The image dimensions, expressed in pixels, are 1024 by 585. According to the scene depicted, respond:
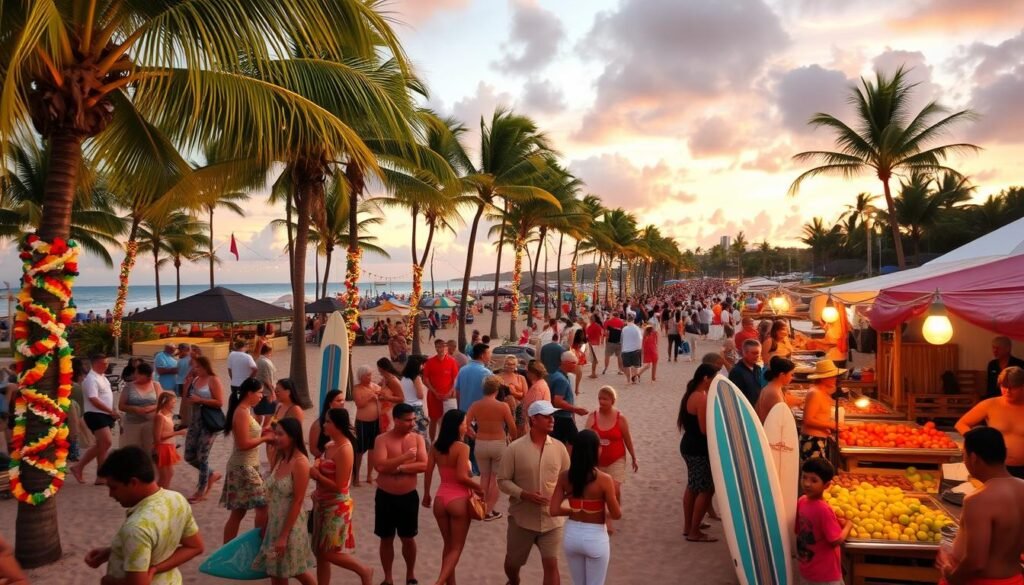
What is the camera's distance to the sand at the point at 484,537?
18.5 feet

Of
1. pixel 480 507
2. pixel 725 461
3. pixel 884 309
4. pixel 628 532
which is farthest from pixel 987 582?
pixel 884 309

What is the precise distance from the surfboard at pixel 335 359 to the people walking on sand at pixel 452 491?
5.05 meters

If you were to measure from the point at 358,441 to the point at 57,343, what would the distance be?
3345 millimetres

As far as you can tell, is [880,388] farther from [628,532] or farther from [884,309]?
[628,532]

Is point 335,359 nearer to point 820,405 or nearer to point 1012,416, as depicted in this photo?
point 820,405

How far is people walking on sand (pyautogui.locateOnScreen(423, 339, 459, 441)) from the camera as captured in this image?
8.62m

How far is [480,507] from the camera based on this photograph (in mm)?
4988

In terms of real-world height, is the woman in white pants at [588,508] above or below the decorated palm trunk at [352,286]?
below

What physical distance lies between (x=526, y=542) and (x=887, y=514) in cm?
287

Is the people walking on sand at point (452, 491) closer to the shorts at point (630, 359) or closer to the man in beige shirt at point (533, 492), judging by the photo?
the man in beige shirt at point (533, 492)

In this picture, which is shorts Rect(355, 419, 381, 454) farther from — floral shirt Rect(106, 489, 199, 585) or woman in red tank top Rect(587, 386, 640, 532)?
floral shirt Rect(106, 489, 199, 585)

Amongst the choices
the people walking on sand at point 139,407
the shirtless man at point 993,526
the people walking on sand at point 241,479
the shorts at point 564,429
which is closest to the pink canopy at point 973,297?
the shirtless man at point 993,526

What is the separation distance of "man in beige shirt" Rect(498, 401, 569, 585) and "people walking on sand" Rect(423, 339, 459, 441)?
3848mm

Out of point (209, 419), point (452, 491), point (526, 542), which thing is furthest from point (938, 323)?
point (209, 419)
